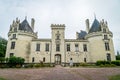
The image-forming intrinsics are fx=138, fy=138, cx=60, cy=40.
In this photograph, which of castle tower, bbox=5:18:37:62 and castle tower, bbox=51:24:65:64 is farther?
castle tower, bbox=51:24:65:64

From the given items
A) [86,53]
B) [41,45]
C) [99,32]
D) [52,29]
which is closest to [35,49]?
[41,45]

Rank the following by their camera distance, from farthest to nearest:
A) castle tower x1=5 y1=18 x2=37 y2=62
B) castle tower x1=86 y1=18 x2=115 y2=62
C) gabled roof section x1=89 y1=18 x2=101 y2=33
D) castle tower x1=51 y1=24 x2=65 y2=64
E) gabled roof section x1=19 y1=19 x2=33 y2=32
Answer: gabled roof section x1=89 y1=18 x2=101 y2=33 → gabled roof section x1=19 y1=19 x2=33 y2=32 → castle tower x1=51 y1=24 x2=65 y2=64 → castle tower x1=86 y1=18 x2=115 y2=62 → castle tower x1=5 y1=18 x2=37 y2=62

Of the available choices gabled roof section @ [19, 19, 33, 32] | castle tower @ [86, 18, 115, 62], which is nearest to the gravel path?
castle tower @ [86, 18, 115, 62]

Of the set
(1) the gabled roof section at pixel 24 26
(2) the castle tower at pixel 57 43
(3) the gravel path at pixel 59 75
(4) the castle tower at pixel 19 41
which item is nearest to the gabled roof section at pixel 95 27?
(2) the castle tower at pixel 57 43

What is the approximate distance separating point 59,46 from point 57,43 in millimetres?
993

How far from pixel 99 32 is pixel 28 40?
19.5m

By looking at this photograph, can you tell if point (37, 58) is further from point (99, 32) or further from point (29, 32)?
point (99, 32)

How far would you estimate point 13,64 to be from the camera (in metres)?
28.9

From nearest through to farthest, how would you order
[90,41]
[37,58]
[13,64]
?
[13,64] → [37,58] → [90,41]

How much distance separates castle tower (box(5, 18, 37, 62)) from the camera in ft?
117

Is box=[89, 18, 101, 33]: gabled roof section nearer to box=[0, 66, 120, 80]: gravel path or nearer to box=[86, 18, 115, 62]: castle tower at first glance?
box=[86, 18, 115, 62]: castle tower

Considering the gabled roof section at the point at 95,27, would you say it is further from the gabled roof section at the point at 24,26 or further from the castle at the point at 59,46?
the gabled roof section at the point at 24,26

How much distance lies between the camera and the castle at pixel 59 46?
36094mm

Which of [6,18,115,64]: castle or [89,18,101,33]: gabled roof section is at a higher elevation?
[89,18,101,33]: gabled roof section
